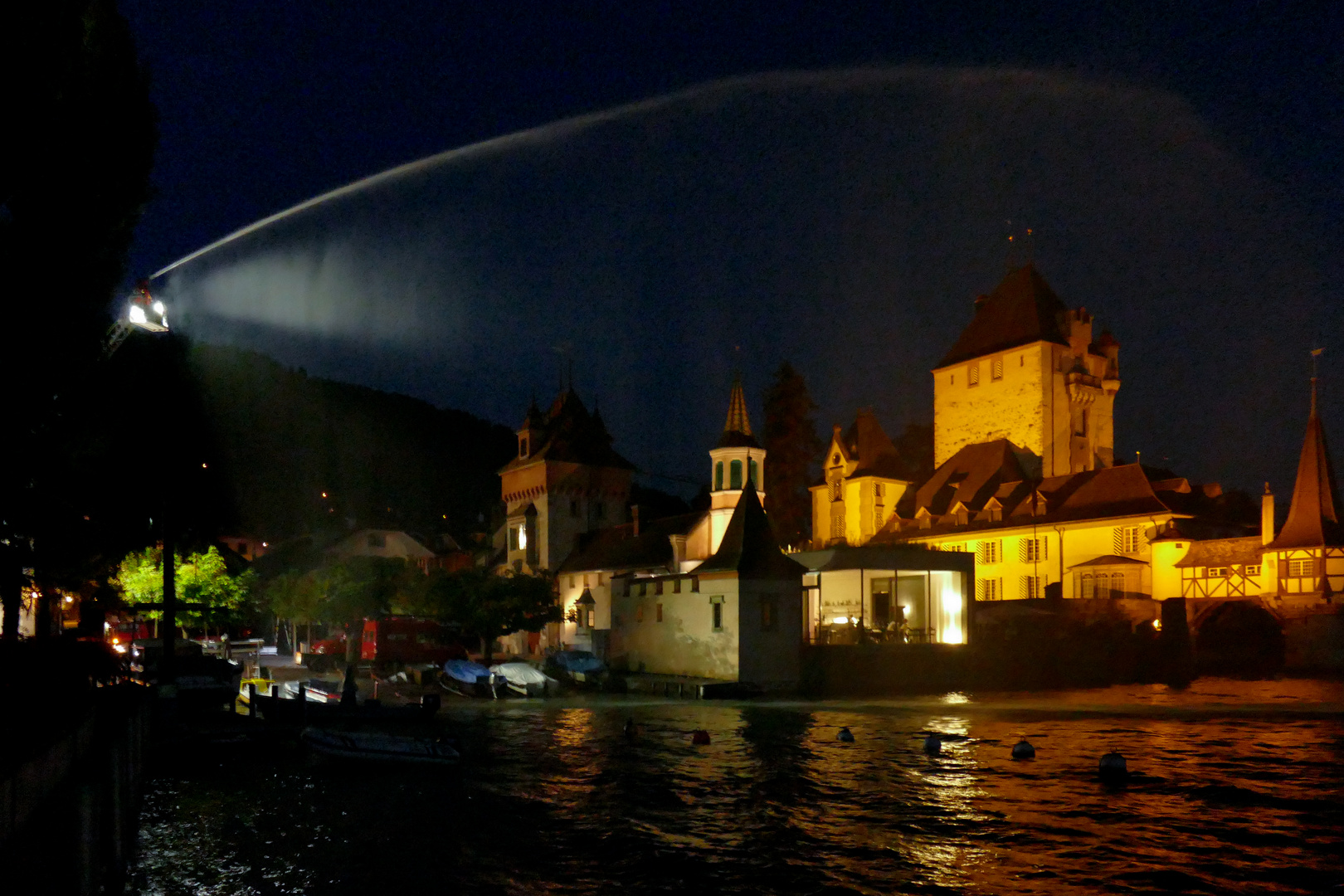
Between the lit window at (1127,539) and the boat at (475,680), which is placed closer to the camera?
the boat at (475,680)

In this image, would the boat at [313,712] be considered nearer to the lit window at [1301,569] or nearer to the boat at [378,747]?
the boat at [378,747]

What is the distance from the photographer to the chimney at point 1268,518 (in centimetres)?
7506

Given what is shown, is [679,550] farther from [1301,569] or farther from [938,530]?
[1301,569]

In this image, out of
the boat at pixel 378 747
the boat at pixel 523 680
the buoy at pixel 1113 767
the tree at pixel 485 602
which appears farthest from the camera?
the tree at pixel 485 602

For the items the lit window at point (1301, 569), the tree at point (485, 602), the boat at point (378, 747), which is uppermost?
the lit window at point (1301, 569)

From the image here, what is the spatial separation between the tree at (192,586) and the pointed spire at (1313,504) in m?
64.5

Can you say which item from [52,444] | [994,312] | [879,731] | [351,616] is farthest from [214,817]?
[994,312]

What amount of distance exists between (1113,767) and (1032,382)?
246 feet

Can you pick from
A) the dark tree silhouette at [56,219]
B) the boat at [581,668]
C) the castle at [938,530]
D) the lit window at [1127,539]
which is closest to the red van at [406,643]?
the boat at [581,668]

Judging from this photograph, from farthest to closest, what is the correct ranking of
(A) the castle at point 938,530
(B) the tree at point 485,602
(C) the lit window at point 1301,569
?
(C) the lit window at point 1301,569 < (B) the tree at point 485,602 < (A) the castle at point 938,530

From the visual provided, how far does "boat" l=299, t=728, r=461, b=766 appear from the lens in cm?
3078

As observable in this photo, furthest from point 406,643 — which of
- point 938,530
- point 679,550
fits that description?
point 938,530

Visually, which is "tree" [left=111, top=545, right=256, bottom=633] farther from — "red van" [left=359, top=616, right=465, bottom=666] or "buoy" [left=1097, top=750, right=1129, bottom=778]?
"buoy" [left=1097, top=750, right=1129, bottom=778]

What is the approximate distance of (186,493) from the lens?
3475 cm
